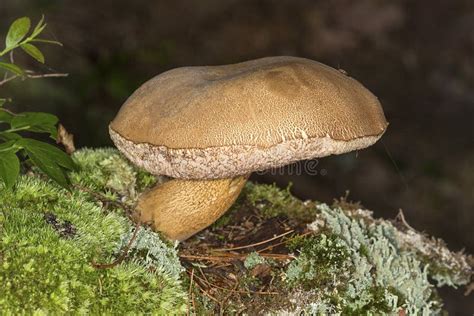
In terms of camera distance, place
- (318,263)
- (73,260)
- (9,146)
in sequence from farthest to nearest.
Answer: (318,263), (9,146), (73,260)

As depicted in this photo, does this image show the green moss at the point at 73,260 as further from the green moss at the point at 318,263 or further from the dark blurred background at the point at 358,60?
the dark blurred background at the point at 358,60

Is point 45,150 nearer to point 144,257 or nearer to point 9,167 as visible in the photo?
point 9,167

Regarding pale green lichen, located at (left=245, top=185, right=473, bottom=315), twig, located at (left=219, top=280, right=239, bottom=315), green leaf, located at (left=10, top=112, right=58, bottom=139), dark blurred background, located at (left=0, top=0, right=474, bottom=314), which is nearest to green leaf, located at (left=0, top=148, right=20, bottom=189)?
green leaf, located at (left=10, top=112, right=58, bottom=139)

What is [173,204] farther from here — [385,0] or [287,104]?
[385,0]

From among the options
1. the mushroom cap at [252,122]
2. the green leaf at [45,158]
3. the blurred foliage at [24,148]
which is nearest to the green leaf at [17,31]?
the blurred foliage at [24,148]

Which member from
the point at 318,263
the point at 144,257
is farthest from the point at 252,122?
the point at 318,263

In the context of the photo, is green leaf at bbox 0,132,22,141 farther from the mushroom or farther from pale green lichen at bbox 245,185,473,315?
pale green lichen at bbox 245,185,473,315
